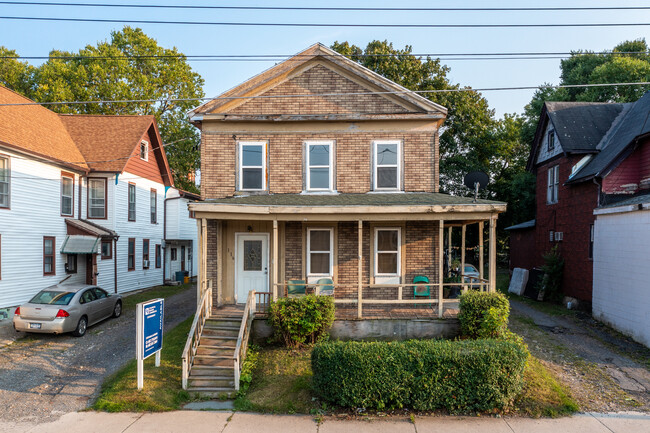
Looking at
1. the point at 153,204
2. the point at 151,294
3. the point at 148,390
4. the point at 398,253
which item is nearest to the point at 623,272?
the point at 398,253

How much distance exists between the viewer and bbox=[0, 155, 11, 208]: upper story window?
561 inches

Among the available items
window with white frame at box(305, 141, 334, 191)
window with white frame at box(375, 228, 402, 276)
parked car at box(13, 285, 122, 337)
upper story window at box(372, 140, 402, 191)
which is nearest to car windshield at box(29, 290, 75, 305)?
parked car at box(13, 285, 122, 337)

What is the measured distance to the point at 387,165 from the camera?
42.2ft

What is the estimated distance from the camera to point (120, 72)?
103 feet

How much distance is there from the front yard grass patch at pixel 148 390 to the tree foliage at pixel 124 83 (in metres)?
20.5

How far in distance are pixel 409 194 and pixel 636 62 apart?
26.6 metres

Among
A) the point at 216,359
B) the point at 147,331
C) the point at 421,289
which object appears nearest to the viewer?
the point at 147,331

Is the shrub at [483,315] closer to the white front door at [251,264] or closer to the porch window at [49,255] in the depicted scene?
the white front door at [251,264]

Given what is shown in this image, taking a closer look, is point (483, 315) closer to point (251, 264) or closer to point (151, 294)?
point (251, 264)

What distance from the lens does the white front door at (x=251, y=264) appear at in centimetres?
1255

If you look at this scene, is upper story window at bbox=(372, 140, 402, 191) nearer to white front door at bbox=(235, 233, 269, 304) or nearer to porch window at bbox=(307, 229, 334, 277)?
porch window at bbox=(307, 229, 334, 277)

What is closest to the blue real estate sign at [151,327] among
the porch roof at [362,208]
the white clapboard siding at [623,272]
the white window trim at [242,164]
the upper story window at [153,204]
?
the porch roof at [362,208]

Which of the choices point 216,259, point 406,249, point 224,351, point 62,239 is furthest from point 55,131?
point 406,249

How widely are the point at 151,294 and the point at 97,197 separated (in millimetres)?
5239
